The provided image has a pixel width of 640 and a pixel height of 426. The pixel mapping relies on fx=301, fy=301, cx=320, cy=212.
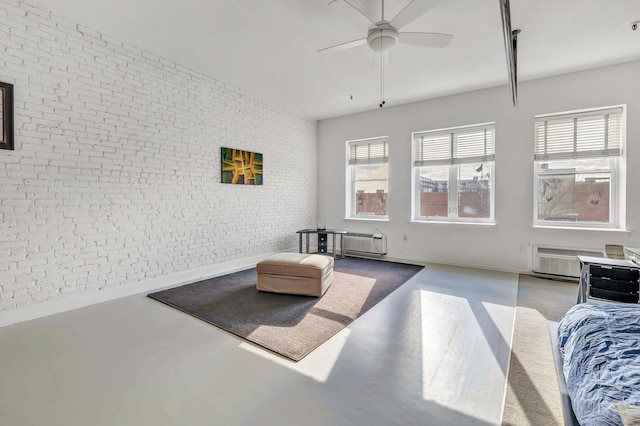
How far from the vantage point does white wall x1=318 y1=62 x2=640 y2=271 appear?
426 centimetres

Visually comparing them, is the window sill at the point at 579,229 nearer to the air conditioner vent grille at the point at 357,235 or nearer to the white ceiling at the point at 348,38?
the white ceiling at the point at 348,38

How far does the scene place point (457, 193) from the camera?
18.7 ft

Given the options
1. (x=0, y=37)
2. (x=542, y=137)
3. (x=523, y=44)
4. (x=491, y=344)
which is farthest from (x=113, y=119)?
(x=542, y=137)

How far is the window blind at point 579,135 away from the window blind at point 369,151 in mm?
2666

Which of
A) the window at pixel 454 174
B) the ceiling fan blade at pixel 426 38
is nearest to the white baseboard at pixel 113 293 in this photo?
the window at pixel 454 174

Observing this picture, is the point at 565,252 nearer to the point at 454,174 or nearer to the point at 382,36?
the point at 454,174

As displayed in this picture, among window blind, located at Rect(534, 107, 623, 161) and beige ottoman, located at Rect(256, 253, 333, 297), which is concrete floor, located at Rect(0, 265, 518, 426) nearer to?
beige ottoman, located at Rect(256, 253, 333, 297)

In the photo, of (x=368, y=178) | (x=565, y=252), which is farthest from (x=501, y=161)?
(x=368, y=178)

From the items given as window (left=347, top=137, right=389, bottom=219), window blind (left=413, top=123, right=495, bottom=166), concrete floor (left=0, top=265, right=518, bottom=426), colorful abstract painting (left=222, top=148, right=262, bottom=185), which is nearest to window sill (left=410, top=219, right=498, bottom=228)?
window (left=347, top=137, right=389, bottom=219)

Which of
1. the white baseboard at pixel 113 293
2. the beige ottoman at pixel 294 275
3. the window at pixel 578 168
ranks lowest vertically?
the white baseboard at pixel 113 293

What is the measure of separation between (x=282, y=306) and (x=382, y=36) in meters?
3.04

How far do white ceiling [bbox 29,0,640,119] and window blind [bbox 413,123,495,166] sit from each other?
2.53ft

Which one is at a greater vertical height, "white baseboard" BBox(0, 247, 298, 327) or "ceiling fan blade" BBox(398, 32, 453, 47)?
"ceiling fan blade" BBox(398, 32, 453, 47)

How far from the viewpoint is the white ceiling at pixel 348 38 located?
9.86 feet
